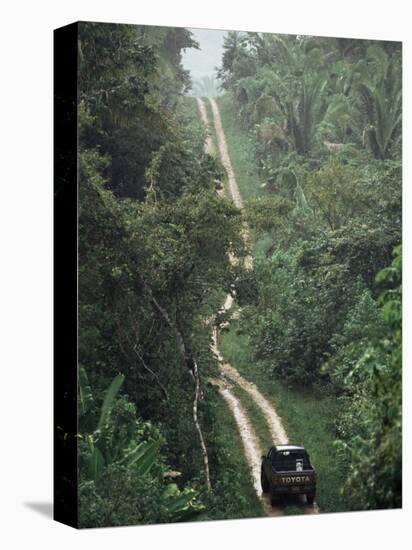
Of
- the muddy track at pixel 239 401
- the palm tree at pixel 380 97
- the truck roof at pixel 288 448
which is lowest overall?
the truck roof at pixel 288 448

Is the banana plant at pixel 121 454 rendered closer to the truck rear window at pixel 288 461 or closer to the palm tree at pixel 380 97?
the truck rear window at pixel 288 461

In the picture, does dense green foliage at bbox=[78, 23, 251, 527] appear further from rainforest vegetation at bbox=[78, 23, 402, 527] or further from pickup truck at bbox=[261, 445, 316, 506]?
pickup truck at bbox=[261, 445, 316, 506]

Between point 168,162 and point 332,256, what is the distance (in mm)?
2085

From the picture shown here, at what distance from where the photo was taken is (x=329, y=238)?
1438 cm

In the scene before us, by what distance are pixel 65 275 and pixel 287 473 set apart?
2.96 m

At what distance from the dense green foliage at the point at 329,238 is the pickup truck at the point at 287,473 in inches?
15.1

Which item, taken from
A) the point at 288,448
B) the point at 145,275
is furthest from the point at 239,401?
the point at 145,275

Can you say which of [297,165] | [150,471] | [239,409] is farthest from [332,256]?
[150,471]

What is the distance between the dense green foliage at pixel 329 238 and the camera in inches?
555

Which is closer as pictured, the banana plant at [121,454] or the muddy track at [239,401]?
the banana plant at [121,454]

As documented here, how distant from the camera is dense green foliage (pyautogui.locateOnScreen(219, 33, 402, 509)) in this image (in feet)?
46.2

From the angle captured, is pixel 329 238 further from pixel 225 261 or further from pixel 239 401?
pixel 239 401

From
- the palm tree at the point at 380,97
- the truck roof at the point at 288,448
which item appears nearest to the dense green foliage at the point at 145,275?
the truck roof at the point at 288,448

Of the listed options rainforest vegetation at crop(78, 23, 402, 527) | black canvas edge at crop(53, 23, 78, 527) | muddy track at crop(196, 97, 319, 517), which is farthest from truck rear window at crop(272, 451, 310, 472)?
black canvas edge at crop(53, 23, 78, 527)
